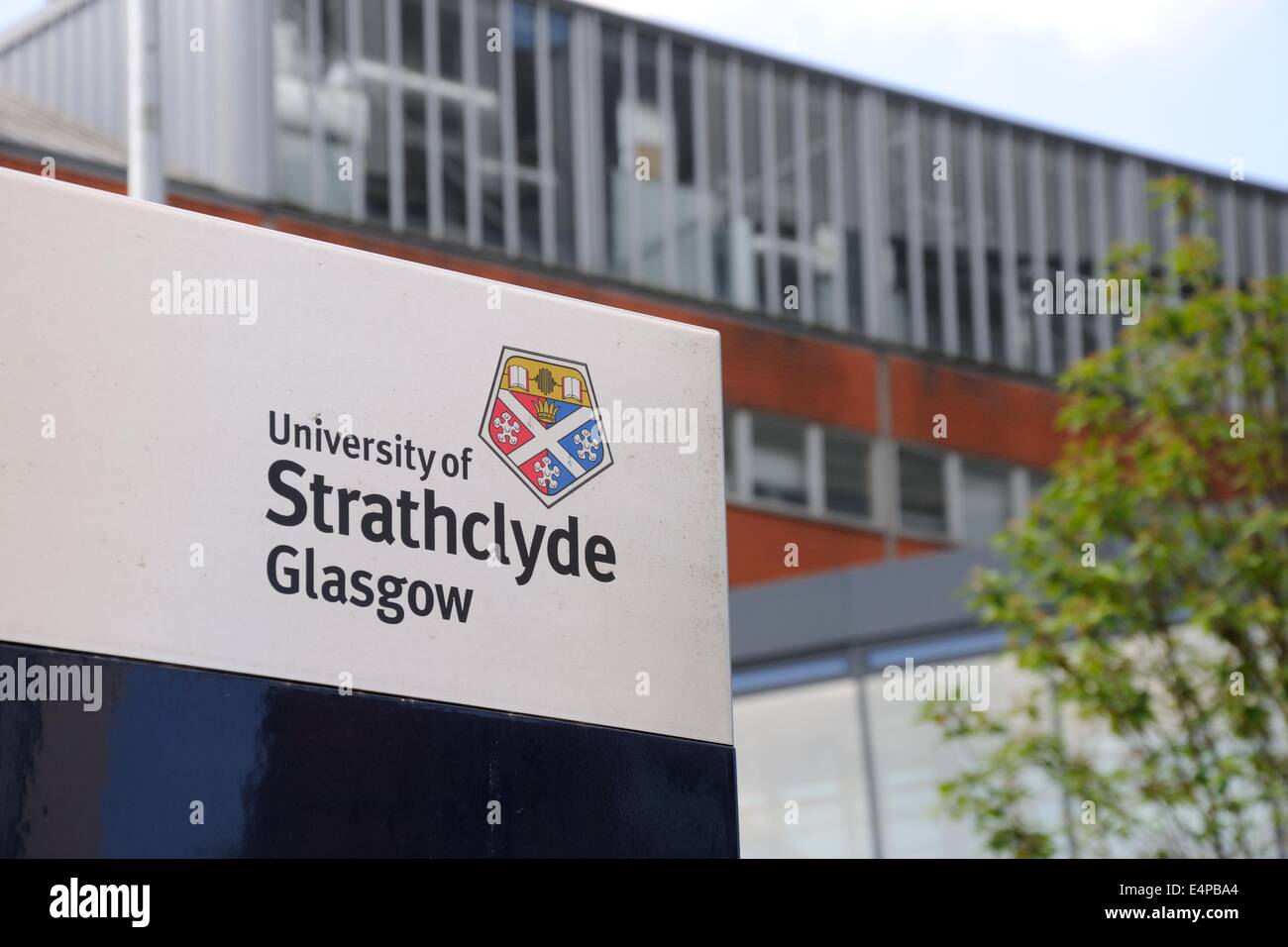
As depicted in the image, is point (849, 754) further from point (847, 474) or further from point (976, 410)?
point (976, 410)

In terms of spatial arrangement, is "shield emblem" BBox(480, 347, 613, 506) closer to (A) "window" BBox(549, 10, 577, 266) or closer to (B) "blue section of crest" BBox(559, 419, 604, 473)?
(B) "blue section of crest" BBox(559, 419, 604, 473)

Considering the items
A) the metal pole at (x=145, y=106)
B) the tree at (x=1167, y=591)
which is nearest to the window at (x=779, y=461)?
the tree at (x=1167, y=591)

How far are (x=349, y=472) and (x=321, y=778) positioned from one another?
23.1 inches

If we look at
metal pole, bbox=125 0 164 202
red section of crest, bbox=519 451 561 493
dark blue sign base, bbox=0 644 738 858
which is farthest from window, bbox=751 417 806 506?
dark blue sign base, bbox=0 644 738 858

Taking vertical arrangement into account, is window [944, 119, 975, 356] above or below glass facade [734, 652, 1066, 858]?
above

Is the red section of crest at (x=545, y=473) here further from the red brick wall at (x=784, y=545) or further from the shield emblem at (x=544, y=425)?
the red brick wall at (x=784, y=545)

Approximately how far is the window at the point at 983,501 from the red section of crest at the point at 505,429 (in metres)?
26.7

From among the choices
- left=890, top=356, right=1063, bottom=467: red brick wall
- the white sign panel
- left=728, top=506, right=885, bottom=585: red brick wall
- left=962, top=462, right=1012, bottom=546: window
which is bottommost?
the white sign panel

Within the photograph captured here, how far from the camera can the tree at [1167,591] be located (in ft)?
39.4

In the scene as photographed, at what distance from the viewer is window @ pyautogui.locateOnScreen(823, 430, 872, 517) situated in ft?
95.2

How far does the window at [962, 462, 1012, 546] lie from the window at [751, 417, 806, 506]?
3064 mm

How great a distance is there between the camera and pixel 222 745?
10.9 feet
